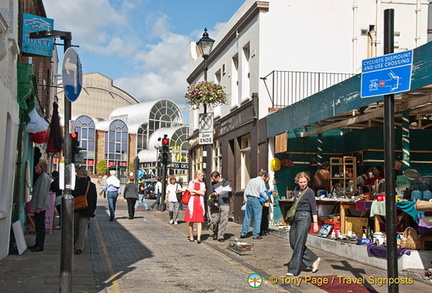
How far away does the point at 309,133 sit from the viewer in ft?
51.4

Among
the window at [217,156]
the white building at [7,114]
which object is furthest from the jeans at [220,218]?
the window at [217,156]

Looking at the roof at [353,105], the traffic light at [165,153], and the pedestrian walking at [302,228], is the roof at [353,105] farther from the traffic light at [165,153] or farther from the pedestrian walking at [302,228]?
the traffic light at [165,153]

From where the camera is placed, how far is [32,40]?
1278 centimetres

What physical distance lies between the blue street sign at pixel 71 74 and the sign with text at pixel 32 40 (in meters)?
5.28

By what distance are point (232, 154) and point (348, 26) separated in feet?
21.6

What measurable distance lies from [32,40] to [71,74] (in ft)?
20.5

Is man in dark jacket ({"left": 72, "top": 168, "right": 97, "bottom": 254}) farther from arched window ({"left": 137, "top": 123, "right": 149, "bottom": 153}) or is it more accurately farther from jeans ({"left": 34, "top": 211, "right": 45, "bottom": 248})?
arched window ({"left": 137, "top": 123, "right": 149, "bottom": 153})

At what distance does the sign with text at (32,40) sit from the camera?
12352 millimetres

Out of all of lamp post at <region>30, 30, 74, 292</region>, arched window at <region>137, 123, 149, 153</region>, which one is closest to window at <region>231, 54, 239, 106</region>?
lamp post at <region>30, 30, 74, 292</region>

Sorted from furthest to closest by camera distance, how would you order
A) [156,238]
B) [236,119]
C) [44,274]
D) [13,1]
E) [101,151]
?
[101,151], [236,119], [156,238], [13,1], [44,274]

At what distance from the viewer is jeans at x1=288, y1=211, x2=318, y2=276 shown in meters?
9.17

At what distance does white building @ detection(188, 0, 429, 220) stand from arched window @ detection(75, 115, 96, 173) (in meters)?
48.9

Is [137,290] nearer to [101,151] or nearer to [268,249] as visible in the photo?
[268,249]

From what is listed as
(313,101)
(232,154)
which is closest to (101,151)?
(232,154)
